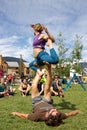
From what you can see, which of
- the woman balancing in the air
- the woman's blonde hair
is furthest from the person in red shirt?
the woman's blonde hair

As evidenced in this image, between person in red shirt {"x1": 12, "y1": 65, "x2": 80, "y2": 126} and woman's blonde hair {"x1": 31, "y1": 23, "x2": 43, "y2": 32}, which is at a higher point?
woman's blonde hair {"x1": 31, "y1": 23, "x2": 43, "y2": 32}

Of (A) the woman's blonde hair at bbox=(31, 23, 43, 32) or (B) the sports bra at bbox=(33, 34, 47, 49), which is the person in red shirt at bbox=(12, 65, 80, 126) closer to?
(B) the sports bra at bbox=(33, 34, 47, 49)

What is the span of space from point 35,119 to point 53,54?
1.87 metres

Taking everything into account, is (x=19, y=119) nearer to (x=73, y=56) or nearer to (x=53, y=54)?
(x=53, y=54)

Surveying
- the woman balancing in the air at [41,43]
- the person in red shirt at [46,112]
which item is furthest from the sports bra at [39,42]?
the person in red shirt at [46,112]

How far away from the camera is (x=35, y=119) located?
282 inches

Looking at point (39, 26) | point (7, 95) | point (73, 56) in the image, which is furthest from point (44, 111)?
point (73, 56)

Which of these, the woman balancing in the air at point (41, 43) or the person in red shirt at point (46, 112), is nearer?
the person in red shirt at point (46, 112)

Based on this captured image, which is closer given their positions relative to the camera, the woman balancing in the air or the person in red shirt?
the person in red shirt

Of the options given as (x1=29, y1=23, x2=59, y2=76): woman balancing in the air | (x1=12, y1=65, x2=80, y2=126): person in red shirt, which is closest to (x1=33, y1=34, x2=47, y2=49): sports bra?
(x1=29, y1=23, x2=59, y2=76): woman balancing in the air

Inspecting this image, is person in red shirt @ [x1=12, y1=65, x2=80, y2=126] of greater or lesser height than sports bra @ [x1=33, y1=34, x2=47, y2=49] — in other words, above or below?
below

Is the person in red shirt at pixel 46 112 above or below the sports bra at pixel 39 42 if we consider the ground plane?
below

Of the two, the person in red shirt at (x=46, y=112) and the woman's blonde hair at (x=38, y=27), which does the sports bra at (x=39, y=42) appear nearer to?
the woman's blonde hair at (x=38, y=27)

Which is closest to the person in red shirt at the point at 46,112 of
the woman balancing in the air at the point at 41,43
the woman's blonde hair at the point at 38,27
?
the woman balancing in the air at the point at 41,43
